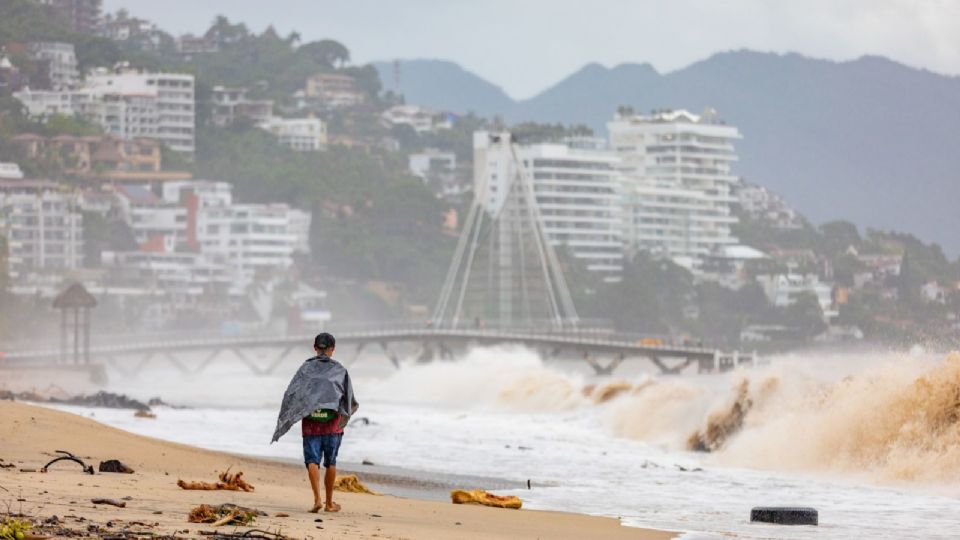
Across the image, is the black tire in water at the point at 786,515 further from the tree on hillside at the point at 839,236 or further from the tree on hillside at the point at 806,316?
the tree on hillside at the point at 839,236

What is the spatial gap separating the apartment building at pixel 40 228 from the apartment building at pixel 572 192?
39.6m

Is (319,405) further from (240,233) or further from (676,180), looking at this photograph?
(676,180)

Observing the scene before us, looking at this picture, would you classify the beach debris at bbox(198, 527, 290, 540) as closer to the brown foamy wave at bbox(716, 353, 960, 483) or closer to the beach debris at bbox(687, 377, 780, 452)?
the brown foamy wave at bbox(716, 353, 960, 483)

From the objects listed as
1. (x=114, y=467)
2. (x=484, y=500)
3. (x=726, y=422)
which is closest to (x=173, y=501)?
(x=114, y=467)

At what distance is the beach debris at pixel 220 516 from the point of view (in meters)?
13.2

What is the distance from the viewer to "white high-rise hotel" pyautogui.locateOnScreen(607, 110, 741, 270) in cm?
16712

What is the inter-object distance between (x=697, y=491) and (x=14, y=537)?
1110 centimetres

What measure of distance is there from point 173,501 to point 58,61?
15972 centimetres

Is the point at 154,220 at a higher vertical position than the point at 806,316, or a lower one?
higher

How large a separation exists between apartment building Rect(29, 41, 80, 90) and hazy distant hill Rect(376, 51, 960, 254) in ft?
195

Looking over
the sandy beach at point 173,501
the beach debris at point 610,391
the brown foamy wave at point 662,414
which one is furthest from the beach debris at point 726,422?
the beach debris at point 610,391

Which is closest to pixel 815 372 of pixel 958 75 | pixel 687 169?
pixel 958 75

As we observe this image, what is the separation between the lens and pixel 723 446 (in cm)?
2986

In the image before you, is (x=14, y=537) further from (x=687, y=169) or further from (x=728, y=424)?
(x=687, y=169)
